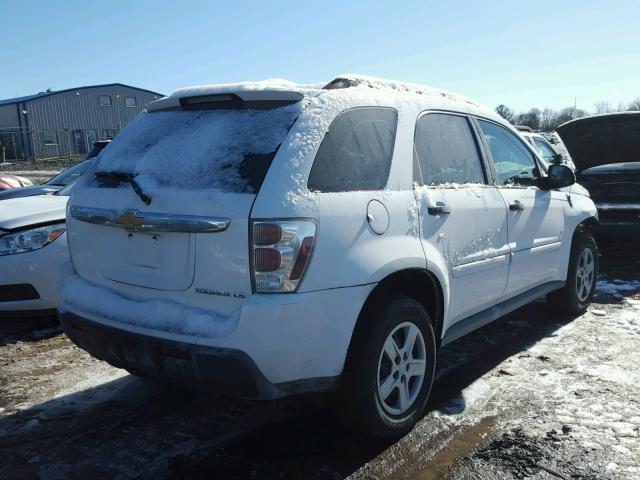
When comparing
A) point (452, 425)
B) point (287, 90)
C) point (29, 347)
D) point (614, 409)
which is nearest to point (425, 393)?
point (452, 425)

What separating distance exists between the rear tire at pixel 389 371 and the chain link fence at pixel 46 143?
4025cm

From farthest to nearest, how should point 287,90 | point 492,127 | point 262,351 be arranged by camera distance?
point 492,127 → point 287,90 → point 262,351

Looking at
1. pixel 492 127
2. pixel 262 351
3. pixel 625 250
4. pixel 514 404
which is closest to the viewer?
pixel 262 351

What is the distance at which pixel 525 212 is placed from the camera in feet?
13.9

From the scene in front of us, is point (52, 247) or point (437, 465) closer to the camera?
point (437, 465)

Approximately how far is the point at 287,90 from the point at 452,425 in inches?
81.4

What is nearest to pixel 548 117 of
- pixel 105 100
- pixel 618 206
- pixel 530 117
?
pixel 530 117

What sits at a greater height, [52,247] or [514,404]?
[52,247]

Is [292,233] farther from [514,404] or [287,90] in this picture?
[514,404]

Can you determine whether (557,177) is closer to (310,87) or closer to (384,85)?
A: (384,85)

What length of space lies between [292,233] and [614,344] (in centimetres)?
336

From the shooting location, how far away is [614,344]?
457 centimetres

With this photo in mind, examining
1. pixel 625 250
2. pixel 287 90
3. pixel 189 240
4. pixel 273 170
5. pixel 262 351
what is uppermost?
pixel 287 90

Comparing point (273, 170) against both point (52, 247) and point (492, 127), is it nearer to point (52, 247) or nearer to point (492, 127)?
point (492, 127)
